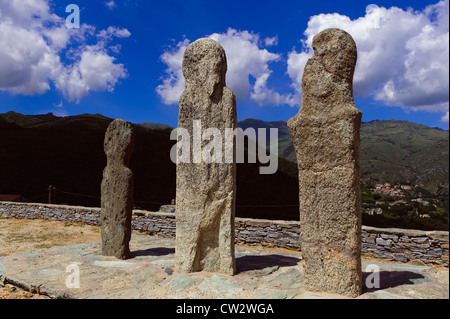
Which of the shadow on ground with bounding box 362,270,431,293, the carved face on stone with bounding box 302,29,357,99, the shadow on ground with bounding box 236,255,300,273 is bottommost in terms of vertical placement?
the shadow on ground with bounding box 236,255,300,273

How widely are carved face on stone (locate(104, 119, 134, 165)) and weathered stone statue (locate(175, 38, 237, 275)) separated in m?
1.62

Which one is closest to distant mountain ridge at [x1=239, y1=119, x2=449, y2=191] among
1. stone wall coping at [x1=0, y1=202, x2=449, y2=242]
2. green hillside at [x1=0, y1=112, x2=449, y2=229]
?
green hillside at [x1=0, y1=112, x2=449, y2=229]

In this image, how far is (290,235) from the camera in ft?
23.9

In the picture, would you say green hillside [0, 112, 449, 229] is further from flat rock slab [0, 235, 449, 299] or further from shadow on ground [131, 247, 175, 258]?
flat rock slab [0, 235, 449, 299]

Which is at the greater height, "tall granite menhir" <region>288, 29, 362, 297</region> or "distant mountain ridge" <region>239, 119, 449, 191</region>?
"distant mountain ridge" <region>239, 119, 449, 191</region>

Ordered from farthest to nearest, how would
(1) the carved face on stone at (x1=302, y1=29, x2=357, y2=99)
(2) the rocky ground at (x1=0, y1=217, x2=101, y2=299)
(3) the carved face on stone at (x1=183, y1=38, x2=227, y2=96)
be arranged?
(3) the carved face on stone at (x1=183, y1=38, x2=227, y2=96) < (2) the rocky ground at (x1=0, y1=217, x2=101, y2=299) < (1) the carved face on stone at (x1=302, y1=29, x2=357, y2=99)

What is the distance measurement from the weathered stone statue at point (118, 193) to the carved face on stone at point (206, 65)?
1.93 metres

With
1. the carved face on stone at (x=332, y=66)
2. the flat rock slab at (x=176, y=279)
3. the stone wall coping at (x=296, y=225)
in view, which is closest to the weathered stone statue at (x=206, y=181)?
the flat rock slab at (x=176, y=279)

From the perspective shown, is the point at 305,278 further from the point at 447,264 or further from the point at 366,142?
the point at 366,142

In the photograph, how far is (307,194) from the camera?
146 inches

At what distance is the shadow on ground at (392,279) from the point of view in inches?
152

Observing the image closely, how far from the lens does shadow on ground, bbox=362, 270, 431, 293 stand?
3.87 meters
